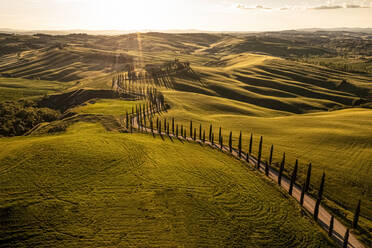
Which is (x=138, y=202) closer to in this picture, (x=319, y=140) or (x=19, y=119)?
(x=319, y=140)

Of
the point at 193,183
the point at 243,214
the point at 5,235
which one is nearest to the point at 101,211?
the point at 5,235

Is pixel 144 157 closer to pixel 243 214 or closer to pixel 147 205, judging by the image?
pixel 147 205

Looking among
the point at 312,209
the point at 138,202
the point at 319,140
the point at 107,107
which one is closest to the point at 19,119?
the point at 107,107

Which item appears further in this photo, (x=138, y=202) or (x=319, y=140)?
(x=319, y=140)

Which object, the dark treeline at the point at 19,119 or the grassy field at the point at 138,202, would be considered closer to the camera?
the grassy field at the point at 138,202

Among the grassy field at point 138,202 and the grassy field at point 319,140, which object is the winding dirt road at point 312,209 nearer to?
the grassy field at point 138,202

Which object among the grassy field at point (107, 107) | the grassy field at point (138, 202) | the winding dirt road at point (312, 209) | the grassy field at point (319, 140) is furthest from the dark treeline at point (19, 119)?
the winding dirt road at point (312, 209)

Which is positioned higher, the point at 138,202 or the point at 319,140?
the point at 319,140

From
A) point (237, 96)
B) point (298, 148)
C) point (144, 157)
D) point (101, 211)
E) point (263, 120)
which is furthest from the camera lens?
point (237, 96)

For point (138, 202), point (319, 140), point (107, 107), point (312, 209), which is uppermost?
point (107, 107)
